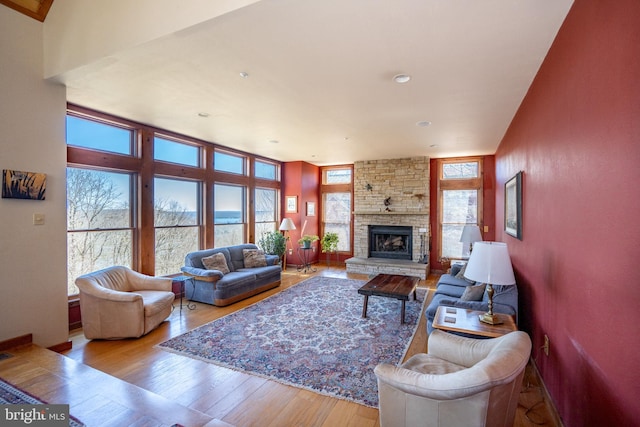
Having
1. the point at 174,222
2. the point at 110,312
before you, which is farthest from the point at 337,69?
the point at 174,222

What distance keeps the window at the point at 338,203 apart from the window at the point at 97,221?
16.9 ft

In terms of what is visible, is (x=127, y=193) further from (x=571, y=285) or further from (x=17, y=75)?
(x=571, y=285)

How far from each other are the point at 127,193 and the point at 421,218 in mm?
6166

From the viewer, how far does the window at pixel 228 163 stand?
6207 mm

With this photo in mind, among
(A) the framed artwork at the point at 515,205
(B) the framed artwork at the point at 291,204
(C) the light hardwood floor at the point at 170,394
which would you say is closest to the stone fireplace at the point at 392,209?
(B) the framed artwork at the point at 291,204

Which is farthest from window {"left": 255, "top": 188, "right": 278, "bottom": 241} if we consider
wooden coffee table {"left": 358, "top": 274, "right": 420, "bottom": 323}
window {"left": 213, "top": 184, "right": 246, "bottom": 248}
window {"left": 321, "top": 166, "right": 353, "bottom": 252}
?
wooden coffee table {"left": 358, "top": 274, "right": 420, "bottom": 323}

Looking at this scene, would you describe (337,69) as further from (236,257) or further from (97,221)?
(236,257)

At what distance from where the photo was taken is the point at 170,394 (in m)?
2.46

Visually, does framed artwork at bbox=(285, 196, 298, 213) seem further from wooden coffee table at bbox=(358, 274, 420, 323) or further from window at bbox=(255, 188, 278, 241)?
wooden coffee table at bbox=(358, 274, 420, 323)

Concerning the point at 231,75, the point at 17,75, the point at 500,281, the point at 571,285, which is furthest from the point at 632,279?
the point at 17,75

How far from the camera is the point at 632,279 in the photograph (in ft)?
4.10

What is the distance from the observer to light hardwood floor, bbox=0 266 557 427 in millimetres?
2020

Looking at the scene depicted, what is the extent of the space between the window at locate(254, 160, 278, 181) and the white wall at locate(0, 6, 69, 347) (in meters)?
4.39

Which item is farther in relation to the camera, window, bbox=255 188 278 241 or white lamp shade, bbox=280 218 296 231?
window, bbox=255 188 278 241
